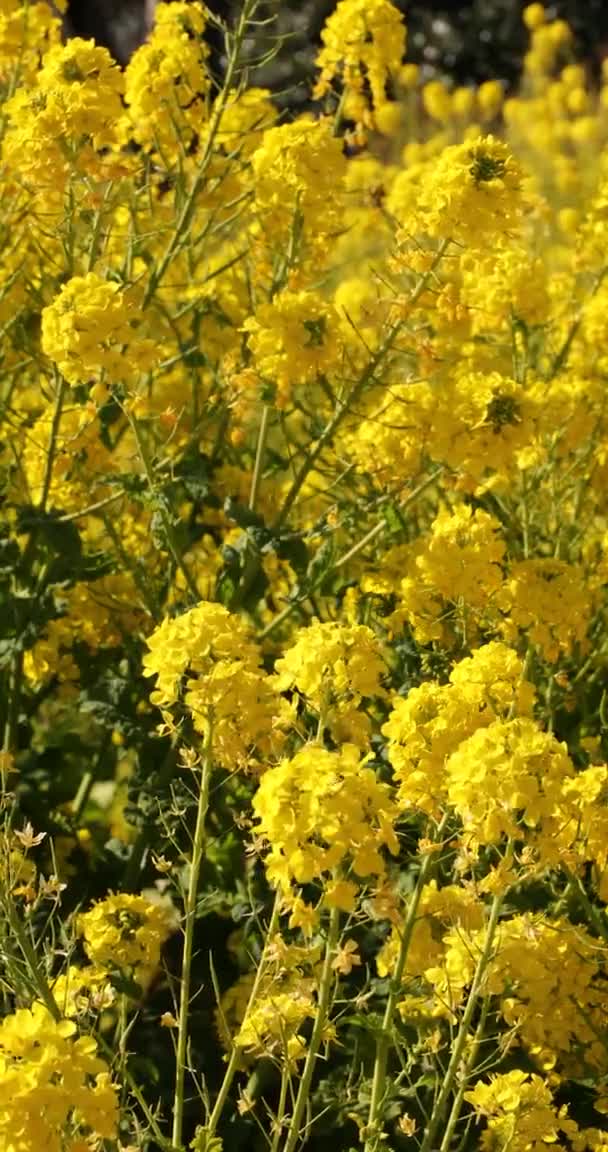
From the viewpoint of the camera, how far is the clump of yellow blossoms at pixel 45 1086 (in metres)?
1.87

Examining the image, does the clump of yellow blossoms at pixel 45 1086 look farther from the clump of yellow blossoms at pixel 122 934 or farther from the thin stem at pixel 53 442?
the thin stem at pixel 53 442

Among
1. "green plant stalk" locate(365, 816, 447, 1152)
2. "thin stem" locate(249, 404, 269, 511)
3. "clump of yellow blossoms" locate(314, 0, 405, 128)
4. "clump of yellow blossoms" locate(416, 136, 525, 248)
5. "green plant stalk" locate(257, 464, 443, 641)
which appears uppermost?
"clump of yellow blossoms" locate(314, 0, 405, 128)

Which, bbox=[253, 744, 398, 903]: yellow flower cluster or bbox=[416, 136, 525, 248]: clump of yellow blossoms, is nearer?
bbox=[253, 744, 398, 903]: yellow flower cluster

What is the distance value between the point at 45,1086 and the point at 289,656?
74cm

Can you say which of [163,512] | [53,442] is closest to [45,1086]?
[163,512]

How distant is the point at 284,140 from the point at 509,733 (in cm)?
175

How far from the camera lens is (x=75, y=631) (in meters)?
3.85

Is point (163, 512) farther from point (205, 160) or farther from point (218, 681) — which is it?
point (218, 681)

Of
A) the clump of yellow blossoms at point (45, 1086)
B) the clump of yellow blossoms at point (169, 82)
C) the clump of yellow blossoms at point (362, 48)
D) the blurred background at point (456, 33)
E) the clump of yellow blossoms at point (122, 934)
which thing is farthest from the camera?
the blurred background at point (456, 33)

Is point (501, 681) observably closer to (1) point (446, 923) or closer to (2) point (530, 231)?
(1) point (446, 923)

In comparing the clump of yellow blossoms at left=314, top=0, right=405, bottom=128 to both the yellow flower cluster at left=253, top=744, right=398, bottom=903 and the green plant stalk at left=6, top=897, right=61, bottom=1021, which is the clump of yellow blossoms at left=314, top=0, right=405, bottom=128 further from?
the green plant stalk at left=6, top=897, right=61, bottom=1021

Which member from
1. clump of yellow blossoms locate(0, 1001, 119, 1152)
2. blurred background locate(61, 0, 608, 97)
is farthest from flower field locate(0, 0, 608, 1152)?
blurred background locate(61, 0, 608, 97)

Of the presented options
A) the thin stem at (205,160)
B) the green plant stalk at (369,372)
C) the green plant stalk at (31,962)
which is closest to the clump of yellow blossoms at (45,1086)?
the green plant stalk at (31,962)

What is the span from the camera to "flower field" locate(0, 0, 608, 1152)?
237cm
